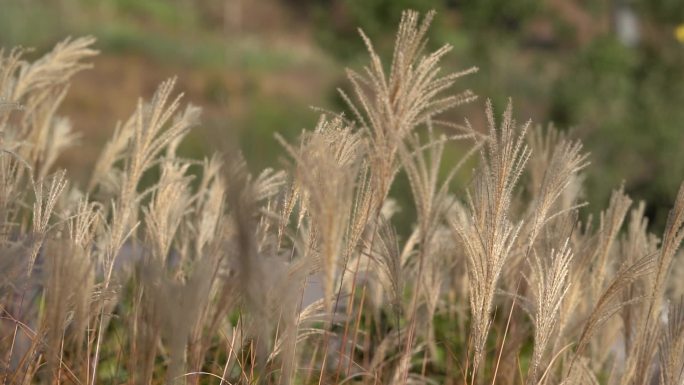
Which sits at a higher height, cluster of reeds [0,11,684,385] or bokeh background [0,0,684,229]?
bokeh background [0,0,684,229]

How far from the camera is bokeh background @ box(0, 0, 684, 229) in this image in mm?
9352

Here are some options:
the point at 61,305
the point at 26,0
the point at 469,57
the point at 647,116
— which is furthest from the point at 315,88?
the point at 61,305

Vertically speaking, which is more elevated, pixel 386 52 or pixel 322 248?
pixel 386 52

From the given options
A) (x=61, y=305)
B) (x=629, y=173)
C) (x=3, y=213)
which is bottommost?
(x=61, y=305)

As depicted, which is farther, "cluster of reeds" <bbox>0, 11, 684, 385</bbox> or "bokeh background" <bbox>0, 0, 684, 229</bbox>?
"bokeh background" <bbox>0, 0, 684, 229</bbox>

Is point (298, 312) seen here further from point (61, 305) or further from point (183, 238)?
point (183, 238)

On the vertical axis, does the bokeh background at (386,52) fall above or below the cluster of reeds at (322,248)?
above

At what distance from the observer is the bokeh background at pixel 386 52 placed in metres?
9.35

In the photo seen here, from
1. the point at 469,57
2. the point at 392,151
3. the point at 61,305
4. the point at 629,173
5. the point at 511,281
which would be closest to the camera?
the point at 61,305

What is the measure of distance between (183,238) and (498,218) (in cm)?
104

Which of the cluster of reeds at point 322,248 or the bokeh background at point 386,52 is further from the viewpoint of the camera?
the bokeh background at point 386,52

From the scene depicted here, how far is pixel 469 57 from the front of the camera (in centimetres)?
1066

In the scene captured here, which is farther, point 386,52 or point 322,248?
point 386,52

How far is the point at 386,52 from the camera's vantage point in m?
9.66
